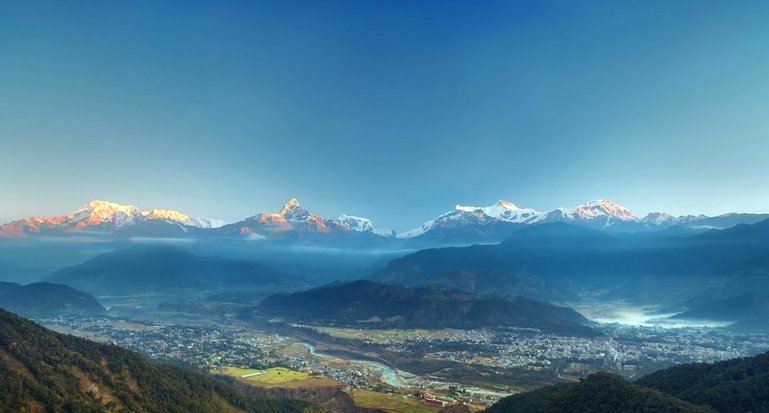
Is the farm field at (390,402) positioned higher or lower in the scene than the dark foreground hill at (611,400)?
lower

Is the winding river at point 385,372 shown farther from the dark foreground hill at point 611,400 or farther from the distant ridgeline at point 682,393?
the dark foreground hill at point 611,400

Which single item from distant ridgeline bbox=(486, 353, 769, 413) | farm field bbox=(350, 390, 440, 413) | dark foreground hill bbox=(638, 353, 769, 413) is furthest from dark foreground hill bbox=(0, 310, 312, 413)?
dark foreground hill bbox=(638, 353, 769, 413)

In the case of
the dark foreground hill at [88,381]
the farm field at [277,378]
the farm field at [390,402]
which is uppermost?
the dark foreground hill at [88,381]

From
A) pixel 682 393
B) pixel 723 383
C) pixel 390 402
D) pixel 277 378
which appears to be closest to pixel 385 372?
pixel 277 378

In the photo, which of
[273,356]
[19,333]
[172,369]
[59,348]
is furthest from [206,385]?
[273,356]

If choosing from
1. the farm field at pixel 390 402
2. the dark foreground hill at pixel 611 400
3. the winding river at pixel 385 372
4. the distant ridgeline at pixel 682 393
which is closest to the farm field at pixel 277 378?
the farm field at pixel 390 402

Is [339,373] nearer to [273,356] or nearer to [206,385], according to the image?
[273,356]
